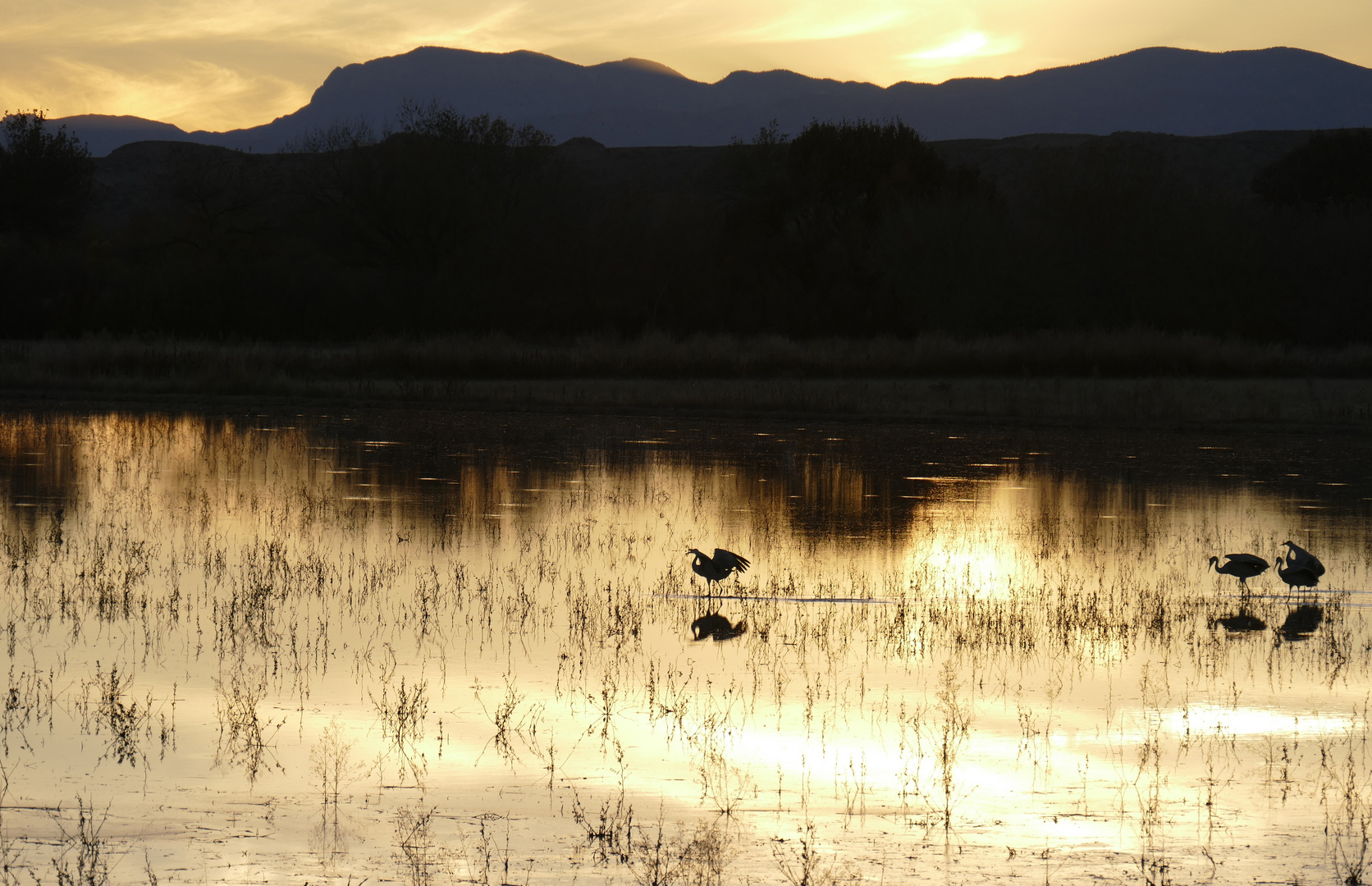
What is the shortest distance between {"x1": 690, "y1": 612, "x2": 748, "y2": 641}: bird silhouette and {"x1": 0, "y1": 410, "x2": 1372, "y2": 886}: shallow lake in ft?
0.25

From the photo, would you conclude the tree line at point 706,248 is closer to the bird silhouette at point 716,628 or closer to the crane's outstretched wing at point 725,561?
the crane's outstretched wing at point 725,561

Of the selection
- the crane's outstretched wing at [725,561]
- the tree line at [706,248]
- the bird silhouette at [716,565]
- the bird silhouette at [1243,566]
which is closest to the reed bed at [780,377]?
the tree line at [706,248]

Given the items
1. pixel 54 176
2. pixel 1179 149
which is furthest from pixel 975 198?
pixel 1179 149

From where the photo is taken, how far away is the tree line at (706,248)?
55.9m

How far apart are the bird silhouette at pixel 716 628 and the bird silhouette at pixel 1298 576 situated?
4761mm

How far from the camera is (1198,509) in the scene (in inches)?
711

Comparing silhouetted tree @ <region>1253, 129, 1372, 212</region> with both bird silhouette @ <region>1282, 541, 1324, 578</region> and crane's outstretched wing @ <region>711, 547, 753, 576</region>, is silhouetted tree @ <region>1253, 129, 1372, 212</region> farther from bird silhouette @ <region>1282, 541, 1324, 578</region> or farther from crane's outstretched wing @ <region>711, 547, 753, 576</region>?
crane's outstretched wing @ <region>711, 547, 753, 576</region>

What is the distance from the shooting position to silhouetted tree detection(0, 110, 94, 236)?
68.9 m

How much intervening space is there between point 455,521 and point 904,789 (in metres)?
9.64

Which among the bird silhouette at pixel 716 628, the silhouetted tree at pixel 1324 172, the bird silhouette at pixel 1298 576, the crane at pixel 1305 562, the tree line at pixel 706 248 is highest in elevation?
the silhouetted tree at pixel 1324 172

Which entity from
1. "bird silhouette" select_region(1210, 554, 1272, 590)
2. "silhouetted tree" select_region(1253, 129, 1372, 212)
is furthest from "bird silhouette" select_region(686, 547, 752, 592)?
"silhouetted tree" select_region(1253, 129, 1372, 212)

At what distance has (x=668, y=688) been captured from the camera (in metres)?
9.21

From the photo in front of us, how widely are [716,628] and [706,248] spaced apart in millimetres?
62010

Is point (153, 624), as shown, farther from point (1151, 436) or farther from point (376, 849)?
point (1151, 436)
